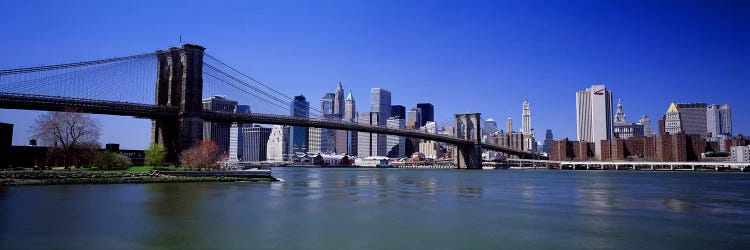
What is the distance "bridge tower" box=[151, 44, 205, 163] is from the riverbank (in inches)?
624

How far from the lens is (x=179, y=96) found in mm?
64500

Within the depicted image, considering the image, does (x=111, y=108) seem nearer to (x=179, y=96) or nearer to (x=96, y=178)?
(x=179, y=96)

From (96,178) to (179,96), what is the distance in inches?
1019

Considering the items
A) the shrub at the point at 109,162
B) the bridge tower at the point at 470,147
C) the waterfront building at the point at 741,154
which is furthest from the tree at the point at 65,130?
the waterfront building at the point at 741,154

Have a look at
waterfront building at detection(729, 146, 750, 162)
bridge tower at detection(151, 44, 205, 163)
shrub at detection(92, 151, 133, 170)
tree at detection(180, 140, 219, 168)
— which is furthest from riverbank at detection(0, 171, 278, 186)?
waterfront building at detection(729, 146, 750, 162)

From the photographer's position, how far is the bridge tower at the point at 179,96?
6219 cm

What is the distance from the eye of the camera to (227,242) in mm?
14570

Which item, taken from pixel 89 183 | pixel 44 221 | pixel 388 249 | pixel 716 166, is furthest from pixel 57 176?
pixel 716 166

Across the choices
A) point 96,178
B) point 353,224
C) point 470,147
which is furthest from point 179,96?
point 470,147

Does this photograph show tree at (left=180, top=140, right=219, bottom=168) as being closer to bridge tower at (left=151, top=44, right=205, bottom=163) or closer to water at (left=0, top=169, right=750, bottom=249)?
bridge tower at (left=151, top=44, right=205, bottom=163)

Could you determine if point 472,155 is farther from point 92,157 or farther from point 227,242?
point 227,242

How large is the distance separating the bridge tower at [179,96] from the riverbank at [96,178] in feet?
52.0

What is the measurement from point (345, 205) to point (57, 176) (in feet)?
87.0

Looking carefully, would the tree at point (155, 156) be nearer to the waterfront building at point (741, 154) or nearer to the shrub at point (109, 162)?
the shrub at point (109, 162)
